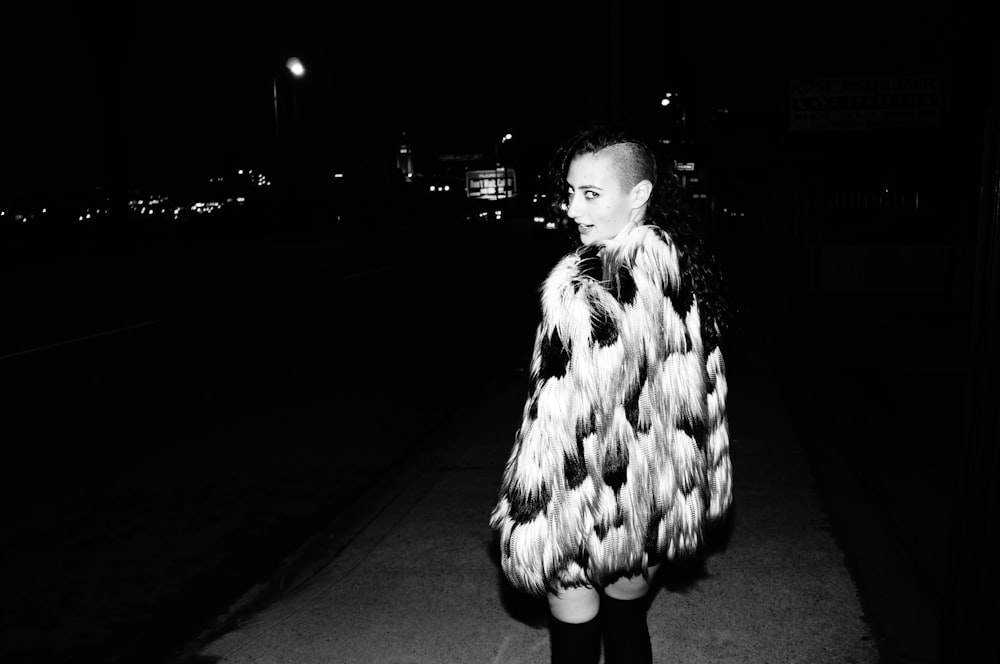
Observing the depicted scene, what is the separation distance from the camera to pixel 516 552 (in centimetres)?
220

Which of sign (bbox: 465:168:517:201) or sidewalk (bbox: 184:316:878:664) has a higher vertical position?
sign (bbox: 465:168:517:201)

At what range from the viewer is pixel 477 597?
3.86 meters

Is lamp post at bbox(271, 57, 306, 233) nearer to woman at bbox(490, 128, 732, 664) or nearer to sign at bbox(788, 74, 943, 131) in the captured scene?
sign at bbox(788, 74, 943, 131)

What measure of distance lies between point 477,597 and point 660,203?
7.07ft

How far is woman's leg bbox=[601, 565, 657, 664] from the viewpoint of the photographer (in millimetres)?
2342

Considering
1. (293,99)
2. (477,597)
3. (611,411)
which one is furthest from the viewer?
(293,99)

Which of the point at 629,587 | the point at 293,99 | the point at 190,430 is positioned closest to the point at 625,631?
the point at 629,587

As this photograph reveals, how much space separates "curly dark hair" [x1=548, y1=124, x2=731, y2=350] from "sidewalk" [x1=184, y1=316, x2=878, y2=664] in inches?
60.6

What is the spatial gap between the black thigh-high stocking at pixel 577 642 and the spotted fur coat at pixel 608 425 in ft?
0.50

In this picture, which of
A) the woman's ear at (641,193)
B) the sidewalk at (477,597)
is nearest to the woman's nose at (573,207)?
the woman's ear at (641,193)

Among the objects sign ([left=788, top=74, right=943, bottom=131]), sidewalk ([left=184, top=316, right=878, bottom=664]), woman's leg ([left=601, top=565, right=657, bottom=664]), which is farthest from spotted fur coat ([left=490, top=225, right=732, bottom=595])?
sign ([left=788, top=74, right=943, bottom=131])

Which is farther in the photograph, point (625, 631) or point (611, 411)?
point (625, 631)

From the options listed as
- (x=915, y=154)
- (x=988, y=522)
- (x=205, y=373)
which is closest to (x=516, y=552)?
(x=988, y=522)

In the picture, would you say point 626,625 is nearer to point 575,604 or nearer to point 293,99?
point 575,604
